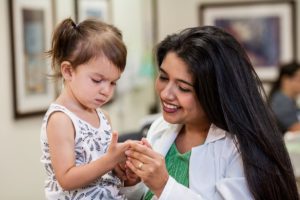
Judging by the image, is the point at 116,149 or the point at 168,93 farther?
the point at 168,93

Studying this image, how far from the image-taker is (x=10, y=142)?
128 inches

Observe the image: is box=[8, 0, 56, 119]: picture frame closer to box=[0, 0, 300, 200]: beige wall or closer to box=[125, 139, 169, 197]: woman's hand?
box=[0, 0, 300, 200]: beige wall

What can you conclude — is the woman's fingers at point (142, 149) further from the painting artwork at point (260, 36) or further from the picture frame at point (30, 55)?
the painting artwork at point (260, 36)

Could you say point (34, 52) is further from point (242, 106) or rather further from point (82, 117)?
point (242, 106)

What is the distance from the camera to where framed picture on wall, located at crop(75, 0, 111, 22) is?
3.99 m

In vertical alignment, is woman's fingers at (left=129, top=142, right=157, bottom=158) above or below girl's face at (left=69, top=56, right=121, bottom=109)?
below

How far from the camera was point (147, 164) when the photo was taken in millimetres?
1521

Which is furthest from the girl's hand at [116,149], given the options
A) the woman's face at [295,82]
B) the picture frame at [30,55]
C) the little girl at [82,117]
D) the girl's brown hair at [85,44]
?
the woman's face at [295,82]

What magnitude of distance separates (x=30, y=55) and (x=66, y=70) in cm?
188

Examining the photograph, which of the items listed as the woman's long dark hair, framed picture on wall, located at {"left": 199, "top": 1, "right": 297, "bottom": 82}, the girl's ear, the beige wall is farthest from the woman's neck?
framed picture on wall, located at {"left": 199, "top": 1, "right": 297, "bottom": 82}

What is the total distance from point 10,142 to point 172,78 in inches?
73.9

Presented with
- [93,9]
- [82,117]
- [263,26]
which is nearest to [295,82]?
[263,26]

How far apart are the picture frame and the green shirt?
1.53 m

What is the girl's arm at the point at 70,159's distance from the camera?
1.49 m
